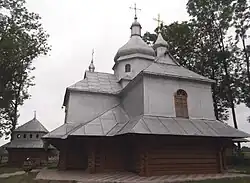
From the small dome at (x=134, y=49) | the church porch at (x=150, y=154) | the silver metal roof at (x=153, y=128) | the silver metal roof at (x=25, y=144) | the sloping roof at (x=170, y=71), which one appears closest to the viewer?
the silver metal roof at (x=153, y=128)

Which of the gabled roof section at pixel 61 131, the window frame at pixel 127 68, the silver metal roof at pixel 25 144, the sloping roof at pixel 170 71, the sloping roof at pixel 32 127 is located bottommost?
the silver metal roof at pixel 25 144

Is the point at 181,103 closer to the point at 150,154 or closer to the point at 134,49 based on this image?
the point at 150,154

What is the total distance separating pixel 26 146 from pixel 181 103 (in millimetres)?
18193

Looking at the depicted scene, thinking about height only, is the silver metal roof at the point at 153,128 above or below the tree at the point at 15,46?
below

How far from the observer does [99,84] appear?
62.7 feet

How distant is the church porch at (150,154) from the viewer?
1255 cm

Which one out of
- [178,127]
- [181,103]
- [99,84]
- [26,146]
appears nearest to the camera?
[178,127]

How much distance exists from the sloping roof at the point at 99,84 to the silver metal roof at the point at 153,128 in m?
3.09

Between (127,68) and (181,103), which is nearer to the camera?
(181,103)

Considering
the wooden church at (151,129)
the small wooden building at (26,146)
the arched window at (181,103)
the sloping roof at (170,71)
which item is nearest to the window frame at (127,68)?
the wooden church at (151,129)

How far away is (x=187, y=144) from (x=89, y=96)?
7.83m

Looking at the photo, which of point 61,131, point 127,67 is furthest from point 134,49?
point 61,131

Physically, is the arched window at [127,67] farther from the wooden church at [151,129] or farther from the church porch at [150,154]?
the church porch at [150,154]

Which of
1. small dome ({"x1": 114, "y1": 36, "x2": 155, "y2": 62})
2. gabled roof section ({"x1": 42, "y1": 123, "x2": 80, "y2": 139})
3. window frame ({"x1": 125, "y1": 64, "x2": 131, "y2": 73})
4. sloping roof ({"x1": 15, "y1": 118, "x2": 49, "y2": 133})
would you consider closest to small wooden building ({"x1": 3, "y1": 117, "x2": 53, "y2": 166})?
sloping roof ({"x1": 15, "y1": 118, "x2": 49, "y2": 133})
